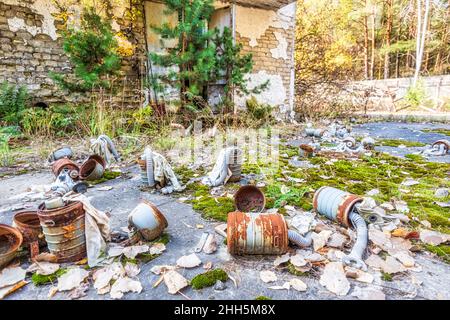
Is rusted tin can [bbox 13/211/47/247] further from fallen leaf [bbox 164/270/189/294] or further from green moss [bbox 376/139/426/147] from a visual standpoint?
green moss [bbox 376/139/426/147]

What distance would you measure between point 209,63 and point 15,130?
3.33 meters

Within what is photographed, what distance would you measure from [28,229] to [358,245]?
5.90 feet

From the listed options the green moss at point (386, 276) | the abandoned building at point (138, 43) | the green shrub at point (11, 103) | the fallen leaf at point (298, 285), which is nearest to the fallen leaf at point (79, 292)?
the fallen leaf at point (298, 285)

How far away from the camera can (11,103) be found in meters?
4.49

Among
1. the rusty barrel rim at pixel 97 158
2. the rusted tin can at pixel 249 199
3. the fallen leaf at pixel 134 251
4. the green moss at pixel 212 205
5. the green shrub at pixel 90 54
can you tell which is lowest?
the fallen leaf at pixel 134 251

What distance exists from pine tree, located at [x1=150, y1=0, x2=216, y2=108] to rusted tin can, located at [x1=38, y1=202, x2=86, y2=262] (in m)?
3.59

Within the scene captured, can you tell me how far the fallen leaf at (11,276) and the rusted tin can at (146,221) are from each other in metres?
0.55

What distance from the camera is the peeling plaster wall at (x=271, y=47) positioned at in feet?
22.3

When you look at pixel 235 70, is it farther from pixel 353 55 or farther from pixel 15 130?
pixel 353 55

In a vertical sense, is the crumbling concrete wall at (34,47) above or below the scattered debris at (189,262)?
above

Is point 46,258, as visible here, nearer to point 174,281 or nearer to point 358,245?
point 174,281

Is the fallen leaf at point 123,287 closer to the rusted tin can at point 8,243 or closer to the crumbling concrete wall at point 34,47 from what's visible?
the rusted tin can at point 8,243

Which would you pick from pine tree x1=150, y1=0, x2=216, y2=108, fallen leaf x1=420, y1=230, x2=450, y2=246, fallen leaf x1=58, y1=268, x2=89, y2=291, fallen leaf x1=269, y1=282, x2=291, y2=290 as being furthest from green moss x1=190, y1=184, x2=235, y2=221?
pine tree x1=150, y1=0, x2=216, y2=108

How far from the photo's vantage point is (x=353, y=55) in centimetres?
1712
